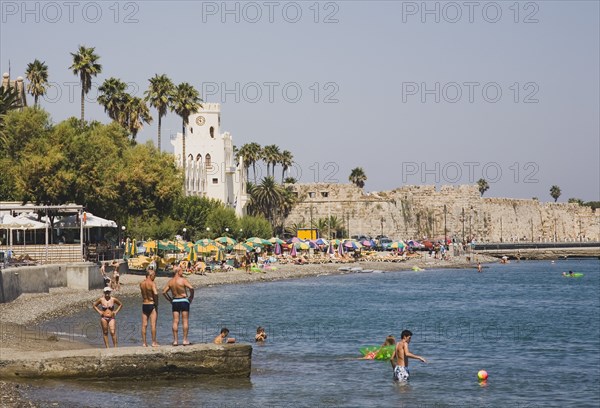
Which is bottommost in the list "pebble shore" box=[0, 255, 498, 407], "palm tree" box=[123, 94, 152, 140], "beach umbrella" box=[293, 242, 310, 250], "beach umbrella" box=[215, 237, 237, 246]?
"pebble shore" box=[0, 255, 498, 407]

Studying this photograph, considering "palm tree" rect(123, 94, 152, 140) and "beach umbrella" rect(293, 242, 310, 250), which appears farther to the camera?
"beach umbrella" rect(293, 242, 310, 250)

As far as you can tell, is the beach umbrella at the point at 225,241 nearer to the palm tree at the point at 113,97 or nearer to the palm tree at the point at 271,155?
the palm tree at the point at 113,97

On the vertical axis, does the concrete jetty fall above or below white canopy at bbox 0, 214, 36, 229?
below

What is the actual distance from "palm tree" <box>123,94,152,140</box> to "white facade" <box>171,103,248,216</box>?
63.1ft

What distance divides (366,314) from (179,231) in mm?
33313

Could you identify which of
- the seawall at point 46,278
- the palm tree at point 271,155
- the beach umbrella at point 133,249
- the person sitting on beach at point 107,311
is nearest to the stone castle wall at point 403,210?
the palm tree at point 271,155

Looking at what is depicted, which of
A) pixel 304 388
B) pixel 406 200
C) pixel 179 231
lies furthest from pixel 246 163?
pixel 304 388

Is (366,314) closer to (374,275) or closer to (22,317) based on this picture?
(22,317)

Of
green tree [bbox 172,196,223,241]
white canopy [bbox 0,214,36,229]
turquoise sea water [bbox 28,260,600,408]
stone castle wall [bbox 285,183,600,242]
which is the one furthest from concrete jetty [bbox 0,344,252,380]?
stone castle wall [bbox 285,183,600,242]

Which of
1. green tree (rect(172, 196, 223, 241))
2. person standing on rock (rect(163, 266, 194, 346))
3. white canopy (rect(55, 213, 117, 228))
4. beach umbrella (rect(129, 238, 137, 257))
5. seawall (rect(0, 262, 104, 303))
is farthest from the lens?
green tree (rect(172, 196, 223, 241))

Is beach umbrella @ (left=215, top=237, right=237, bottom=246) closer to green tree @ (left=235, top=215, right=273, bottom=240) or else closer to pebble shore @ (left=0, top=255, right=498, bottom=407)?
pebble shore @ (left=0, top=255, right=498, bottom=407)

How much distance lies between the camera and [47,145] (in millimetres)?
49656

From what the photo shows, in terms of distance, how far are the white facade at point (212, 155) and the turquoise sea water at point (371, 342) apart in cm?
3317

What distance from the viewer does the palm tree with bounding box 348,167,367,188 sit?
13225 cm
